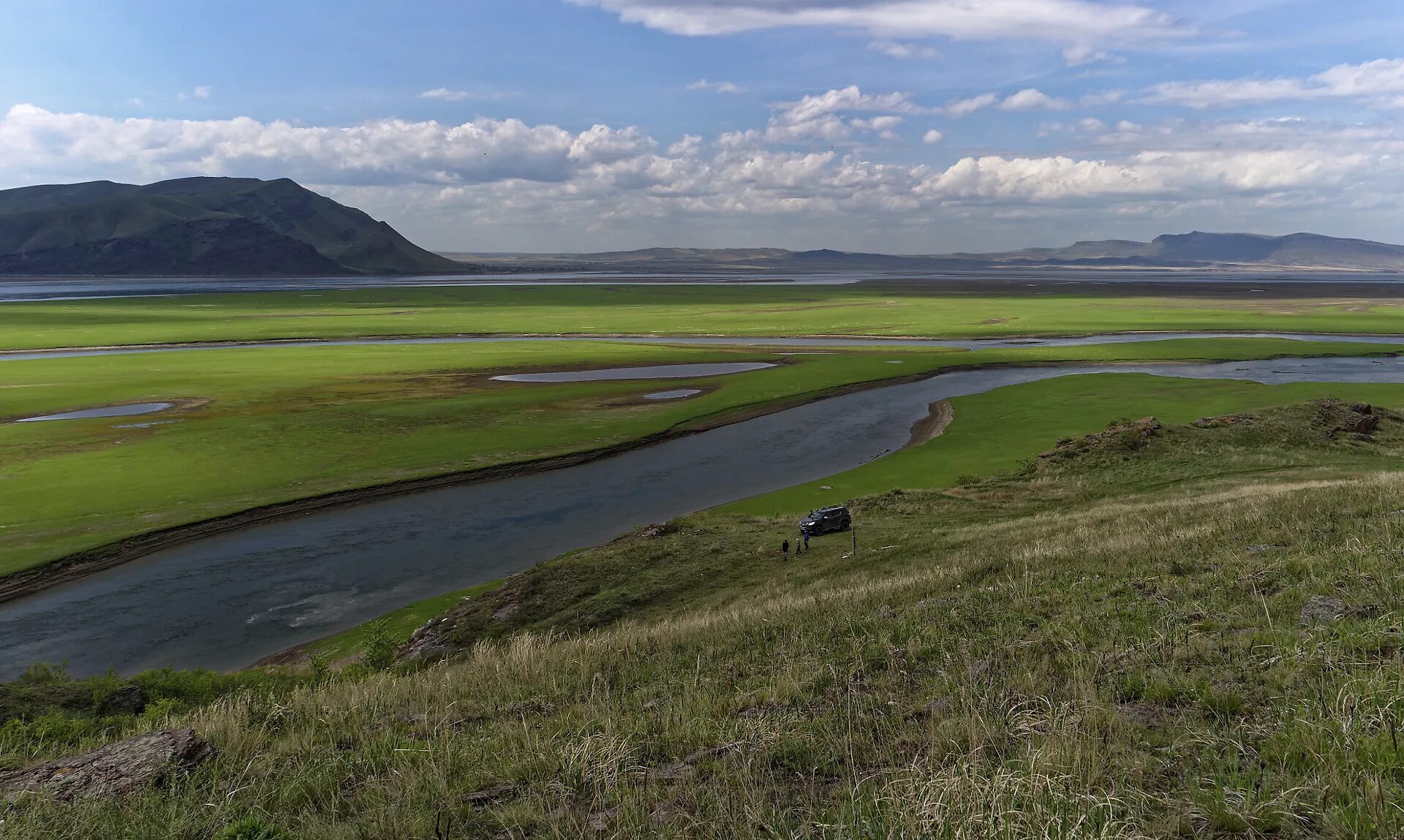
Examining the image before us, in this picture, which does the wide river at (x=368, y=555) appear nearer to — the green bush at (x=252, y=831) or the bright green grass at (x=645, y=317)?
the green bush at (x=252, y=831)

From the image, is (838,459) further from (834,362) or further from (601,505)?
(834,362)

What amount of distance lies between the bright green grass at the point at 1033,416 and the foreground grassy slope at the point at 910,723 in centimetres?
2286

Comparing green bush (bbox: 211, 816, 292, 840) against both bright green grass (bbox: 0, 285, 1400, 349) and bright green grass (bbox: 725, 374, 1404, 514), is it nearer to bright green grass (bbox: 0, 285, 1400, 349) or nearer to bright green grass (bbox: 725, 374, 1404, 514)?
bright green grass (bbox: 725, 374, 1404, 514)

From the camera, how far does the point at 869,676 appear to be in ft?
27.2

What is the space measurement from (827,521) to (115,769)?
22912mm

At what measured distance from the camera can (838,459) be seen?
45.0 metres

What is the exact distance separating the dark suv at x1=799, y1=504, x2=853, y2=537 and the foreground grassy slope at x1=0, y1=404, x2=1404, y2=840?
12.6 m

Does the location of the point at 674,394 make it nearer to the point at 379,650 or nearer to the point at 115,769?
the point at 379,650

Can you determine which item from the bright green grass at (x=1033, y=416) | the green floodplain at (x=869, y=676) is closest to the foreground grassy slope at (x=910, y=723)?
the green floodplain at (x=869, y=676)

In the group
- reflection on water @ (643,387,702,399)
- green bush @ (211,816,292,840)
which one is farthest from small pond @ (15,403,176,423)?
green bush @ (211,816,292,840)

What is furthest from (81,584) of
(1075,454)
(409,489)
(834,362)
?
(834,362)

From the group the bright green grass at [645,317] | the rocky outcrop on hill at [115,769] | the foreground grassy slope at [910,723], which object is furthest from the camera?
the bright green grass at [645,317]

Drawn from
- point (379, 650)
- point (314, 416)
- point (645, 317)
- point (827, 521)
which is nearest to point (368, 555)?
point (379, 650)

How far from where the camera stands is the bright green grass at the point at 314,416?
35.9 metres
